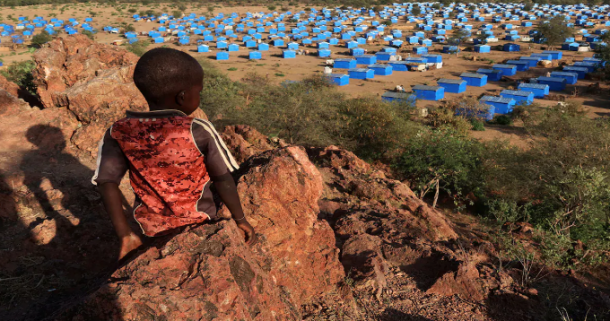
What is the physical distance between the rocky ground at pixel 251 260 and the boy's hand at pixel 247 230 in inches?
3.5

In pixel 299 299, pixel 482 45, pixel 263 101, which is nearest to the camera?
pixel 299 299

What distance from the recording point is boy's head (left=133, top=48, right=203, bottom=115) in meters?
2.05

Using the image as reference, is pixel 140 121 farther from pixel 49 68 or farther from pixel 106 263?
pixel 49 68

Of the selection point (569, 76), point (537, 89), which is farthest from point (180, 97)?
point (569, 76)

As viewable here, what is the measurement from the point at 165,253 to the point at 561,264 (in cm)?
729

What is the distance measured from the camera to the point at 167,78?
2072mm

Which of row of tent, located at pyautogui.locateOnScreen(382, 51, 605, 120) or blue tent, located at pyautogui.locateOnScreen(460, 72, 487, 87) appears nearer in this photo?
row of tent, located at pyautogui.locateOnScreen(382, 51, 605, 120)

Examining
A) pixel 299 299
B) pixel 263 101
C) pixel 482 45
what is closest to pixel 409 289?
pixel 299 299

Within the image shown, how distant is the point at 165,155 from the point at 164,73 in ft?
1.47

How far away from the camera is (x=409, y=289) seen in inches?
146

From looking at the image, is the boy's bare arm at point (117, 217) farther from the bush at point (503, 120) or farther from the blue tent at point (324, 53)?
the blue tent at point (324, 53)

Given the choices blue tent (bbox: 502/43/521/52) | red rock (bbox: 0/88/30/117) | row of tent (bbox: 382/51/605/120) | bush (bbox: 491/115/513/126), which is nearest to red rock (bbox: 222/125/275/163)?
red rock (bbox: 0/88/30/117)

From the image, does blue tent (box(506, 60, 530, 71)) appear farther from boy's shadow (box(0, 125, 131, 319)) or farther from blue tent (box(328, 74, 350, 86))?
boy's shadow (box(0, 125, 131, 319))

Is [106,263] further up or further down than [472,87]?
further up
